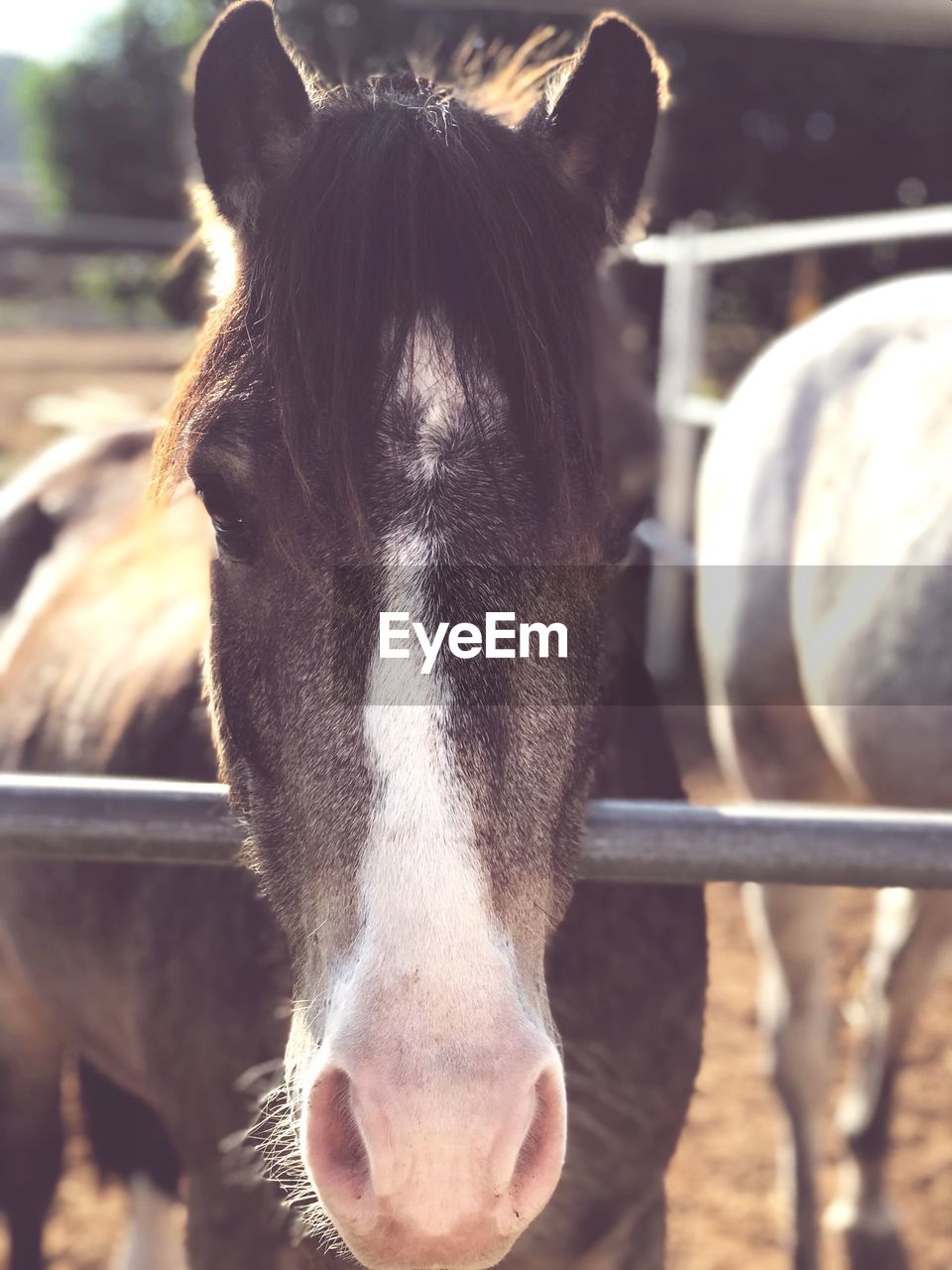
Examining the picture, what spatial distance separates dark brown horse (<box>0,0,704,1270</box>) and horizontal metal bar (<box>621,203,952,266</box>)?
411mm

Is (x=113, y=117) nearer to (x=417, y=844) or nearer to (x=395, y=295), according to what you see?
(x=395, y=295)

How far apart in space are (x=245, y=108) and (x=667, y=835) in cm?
81

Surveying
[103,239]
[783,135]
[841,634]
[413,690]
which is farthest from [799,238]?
[103,239]

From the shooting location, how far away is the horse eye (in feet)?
3.31

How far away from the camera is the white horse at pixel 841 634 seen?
6.13 feet

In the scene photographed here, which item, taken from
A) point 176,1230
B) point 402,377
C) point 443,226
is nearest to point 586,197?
point 443,226

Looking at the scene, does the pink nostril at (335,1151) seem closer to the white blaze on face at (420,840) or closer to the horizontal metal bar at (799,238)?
the white blaze on face at (420,840)

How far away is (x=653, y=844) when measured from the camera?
3.65 ft

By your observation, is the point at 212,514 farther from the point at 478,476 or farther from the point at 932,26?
the point at 932,26

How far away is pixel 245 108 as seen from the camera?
1065 mm

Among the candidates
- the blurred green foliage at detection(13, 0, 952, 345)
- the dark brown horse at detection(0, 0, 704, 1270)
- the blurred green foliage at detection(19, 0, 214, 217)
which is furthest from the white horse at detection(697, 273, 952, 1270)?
the blurred green foliage at detection(19, 0, 214, 217)

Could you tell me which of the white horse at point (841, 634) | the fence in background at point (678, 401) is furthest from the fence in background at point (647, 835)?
the fence in background at point (678, 401)

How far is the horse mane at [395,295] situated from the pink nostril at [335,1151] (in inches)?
18.1

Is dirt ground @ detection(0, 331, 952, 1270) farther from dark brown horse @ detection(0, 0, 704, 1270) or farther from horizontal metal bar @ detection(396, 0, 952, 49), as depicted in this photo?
horizontal metal bar @ detection(396, 0, 952, 49)
